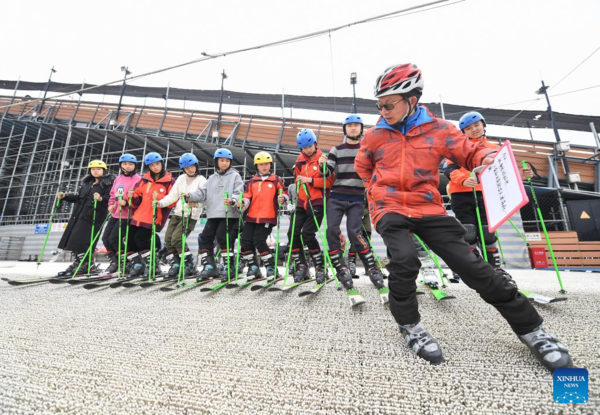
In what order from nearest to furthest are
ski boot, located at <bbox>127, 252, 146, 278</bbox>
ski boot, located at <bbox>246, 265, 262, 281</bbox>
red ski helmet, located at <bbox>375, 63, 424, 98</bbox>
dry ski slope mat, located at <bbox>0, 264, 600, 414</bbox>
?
dry ski slope mat, located at <bbox>0, 264, 600, 414</bbox>
red ski helmet, located at <bbox>375, 63, 424, 98</bbox>
ski boot, located at <bbox>246, 265, 262, 281</bbox>
ski boot, located at <bbox>127, 252, 146, 278</bbox>

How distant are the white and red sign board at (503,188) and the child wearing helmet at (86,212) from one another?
4911mm

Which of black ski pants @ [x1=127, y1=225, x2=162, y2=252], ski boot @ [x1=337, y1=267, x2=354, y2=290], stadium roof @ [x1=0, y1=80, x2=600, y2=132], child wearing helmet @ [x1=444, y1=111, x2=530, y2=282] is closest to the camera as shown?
ski boot @ [x1=337, y1=267, x2=354, y2=290]

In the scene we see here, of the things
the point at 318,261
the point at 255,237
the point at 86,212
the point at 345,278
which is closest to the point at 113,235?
the point at 86,212

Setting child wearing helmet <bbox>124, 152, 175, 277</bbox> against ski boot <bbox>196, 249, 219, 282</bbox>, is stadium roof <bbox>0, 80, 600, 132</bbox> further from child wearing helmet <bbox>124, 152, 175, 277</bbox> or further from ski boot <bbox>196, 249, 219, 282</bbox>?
ski boot <bbox>196, 249, 219, 282</bbox>

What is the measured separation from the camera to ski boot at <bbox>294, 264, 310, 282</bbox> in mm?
3195

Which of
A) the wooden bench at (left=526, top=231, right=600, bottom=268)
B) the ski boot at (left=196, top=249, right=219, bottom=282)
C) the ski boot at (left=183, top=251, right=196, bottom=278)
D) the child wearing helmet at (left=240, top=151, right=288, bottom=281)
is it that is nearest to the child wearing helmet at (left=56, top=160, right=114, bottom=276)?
the ski boot at (left=183, top=251, right=196, bottom=278)

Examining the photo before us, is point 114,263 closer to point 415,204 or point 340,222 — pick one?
point 340,222

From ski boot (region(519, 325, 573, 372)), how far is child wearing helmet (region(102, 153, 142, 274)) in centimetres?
454

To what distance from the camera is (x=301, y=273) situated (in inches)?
129

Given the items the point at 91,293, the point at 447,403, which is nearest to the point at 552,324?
the point at 447,403

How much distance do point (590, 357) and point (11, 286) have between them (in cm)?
493

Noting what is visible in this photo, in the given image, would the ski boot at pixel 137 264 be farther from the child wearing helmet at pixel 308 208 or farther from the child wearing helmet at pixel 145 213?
the child wearing helmet at pixel 308 208

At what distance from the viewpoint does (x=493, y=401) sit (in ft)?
2.56

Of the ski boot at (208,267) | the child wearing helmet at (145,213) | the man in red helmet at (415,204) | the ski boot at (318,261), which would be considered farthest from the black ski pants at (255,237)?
the man in red helmet at (415,204)
